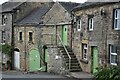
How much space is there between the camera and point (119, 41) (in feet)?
65.4

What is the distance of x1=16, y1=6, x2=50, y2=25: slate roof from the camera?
113 feet

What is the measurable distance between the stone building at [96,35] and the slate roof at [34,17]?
26.1 feet

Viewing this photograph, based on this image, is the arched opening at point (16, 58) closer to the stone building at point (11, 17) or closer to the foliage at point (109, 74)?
the stone building at point (11, 17)

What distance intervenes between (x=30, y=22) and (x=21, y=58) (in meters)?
4.64

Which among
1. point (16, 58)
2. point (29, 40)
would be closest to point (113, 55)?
point (29, 40)

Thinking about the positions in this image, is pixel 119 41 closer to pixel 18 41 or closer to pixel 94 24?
pixel 94 24

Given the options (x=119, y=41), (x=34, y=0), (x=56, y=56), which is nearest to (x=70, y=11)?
(x=56, y=56)

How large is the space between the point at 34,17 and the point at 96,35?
48.3 ft

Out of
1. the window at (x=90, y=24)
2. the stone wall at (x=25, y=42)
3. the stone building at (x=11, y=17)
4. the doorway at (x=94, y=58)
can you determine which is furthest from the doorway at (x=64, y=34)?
the stone building at (x=11, y=17)

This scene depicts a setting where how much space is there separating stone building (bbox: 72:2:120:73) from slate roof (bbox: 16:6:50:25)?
7.95m

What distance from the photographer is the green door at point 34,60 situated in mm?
32594

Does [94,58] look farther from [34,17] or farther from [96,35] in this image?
[34,17]

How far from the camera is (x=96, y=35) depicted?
2297cm

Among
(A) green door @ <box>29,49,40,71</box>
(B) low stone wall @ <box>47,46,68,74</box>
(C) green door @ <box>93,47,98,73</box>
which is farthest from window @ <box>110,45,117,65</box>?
(A) green door @ <box>29,49,40,71</box>
